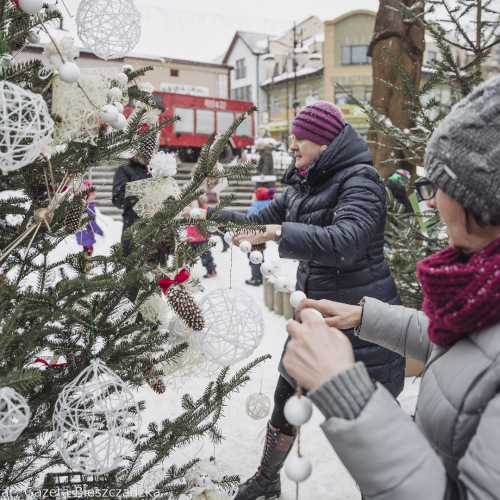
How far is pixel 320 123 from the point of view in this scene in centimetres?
222

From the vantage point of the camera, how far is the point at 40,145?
1064 millimetres

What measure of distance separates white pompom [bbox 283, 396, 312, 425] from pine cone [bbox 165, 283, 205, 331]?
2.33ft

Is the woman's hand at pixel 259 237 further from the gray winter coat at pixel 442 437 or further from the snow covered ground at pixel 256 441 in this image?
the gray winter coat at pixel 442 437

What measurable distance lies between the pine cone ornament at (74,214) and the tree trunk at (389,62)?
4.31 metres

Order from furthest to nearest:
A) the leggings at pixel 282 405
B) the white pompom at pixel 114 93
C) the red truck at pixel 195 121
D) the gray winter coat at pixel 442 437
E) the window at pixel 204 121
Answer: the window at pixel 204 121
the red truck at pixel 195 121
the leggings at pixel 282 405
the white pompom at pixel 114 93
the gray winter coat at pixel 442 437

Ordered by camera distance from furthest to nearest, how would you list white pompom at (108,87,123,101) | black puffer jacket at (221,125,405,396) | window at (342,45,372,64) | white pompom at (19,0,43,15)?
1. window at (342,45,372,64)
2. black puffer jacket at (221,125,405,396)
3. white pompom at (108,87,123,101)
4. white pompom at (19,0,43,15)

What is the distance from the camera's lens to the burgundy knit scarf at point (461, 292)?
86cm

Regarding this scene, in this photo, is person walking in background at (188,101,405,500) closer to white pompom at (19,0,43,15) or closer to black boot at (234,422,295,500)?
black boot at (234,422,295,500)

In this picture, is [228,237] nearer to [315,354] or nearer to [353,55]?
[315,354]

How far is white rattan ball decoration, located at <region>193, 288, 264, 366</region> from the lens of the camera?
1.74 m

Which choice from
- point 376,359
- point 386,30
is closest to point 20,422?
point 376,359

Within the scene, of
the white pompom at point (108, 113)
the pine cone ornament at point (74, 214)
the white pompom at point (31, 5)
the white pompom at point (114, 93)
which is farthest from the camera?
the pine cone ornament at point (74, 214)

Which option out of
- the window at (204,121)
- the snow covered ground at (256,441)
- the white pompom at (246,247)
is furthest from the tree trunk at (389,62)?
the window at (204,121)

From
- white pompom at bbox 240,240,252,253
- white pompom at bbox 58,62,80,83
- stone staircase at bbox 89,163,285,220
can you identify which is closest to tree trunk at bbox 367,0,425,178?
white pompom at bbox 240,240,252,253
